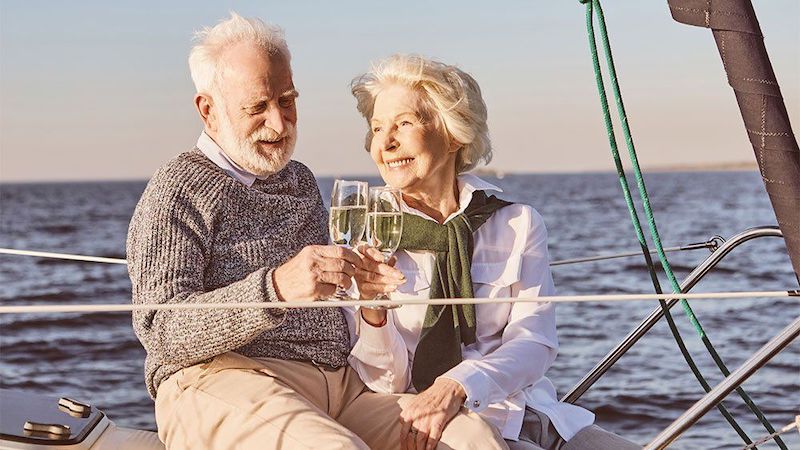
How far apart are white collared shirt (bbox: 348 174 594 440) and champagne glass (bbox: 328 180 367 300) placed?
398mm

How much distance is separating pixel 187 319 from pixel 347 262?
15.8 inches

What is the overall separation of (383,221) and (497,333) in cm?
66

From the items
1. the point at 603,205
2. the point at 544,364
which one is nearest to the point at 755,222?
the point at 603,205

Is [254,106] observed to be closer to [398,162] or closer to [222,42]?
[222,42]

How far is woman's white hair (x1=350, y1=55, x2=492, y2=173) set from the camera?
3.03m

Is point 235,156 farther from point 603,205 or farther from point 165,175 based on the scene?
point 603,205

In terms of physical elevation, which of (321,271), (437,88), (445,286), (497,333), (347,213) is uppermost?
(437,88)

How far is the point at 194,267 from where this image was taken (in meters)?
2.65

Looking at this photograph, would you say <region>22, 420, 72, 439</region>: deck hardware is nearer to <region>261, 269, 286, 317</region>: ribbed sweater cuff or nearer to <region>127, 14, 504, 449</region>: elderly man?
<region>127, 14, 504, 449</region>: elderly man

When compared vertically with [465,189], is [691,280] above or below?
below

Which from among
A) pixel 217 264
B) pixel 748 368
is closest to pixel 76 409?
pixel 217 264

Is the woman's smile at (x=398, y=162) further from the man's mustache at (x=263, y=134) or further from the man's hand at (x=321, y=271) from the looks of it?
the man's hand at (x=321, y=271)

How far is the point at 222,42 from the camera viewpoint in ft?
9.33

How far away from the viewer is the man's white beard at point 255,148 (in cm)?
281
